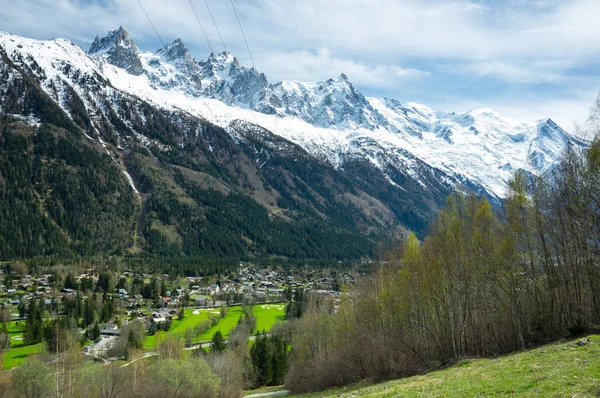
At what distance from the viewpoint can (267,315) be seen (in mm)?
127375

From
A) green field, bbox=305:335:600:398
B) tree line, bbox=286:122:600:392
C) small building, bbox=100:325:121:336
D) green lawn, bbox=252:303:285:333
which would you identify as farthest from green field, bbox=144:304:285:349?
green field, bbox=305:335:600:398

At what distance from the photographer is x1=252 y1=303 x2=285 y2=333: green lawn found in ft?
370

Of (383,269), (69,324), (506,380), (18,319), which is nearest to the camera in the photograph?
(506,380)

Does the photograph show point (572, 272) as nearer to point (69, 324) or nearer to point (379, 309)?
point (379, 309)

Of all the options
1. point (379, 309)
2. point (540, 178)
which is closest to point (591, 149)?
point (540, 178)

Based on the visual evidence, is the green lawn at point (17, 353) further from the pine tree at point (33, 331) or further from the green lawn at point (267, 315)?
the green lawn at point (267, 315)

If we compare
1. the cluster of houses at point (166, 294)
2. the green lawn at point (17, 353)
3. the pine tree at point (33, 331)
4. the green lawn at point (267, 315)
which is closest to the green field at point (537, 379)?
the green lawn at point (17, 353)

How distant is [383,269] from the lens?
170 ft

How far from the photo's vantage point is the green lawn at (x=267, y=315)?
113 m

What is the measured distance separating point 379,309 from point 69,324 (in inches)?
3191

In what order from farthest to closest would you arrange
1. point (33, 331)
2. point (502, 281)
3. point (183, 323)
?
point (183, 323)
point (33, 331)
point (502, 281)

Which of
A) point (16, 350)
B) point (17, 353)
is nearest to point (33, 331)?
point (16, 350)

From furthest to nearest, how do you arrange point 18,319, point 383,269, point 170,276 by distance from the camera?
point 170,276 < point 18,319 < point 383,269

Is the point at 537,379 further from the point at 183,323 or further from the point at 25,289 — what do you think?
the point at 25,289
